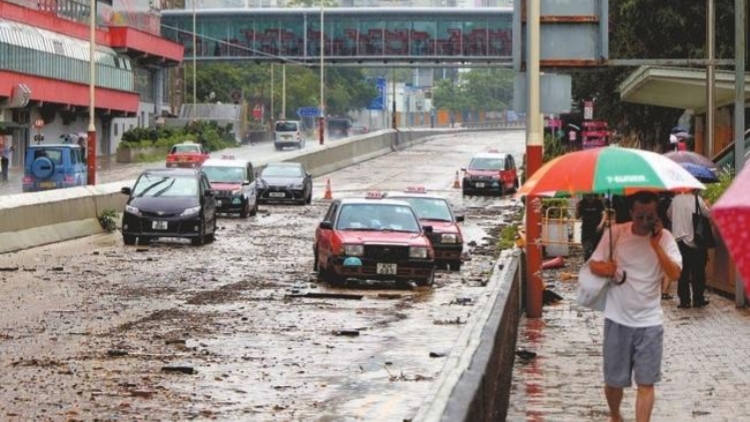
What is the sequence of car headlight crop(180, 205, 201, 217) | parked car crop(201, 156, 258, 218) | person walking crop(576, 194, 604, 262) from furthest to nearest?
parked car crop(201, 156, 258, 218), car headlight crop(180, 205, 201, 217), person walking crop(576, 194, 604, 262)

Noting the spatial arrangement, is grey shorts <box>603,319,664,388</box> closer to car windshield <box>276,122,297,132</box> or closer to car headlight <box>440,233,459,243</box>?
car headlight <box>440,233,459,243</box>

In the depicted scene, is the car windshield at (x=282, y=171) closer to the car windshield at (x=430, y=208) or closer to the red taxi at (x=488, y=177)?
the red taxi at (x=488, y=177)

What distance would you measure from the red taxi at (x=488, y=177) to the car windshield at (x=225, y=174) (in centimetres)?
1686

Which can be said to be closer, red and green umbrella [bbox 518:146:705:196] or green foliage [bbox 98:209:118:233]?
red and green umbrella [bbox 518:146:705:196]

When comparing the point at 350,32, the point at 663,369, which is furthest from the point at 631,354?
the point at 350,32

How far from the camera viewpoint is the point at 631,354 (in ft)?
36.1

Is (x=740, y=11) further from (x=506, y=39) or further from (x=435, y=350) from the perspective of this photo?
(x=506, y=39)

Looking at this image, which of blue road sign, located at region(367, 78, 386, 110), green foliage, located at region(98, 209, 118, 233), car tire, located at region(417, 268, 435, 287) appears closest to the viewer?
car tire, located at region(417, 268, 435, 287)

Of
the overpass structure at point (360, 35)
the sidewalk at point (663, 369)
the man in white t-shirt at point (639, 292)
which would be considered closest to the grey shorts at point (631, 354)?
the man in white t-shirt at point (639, 292)

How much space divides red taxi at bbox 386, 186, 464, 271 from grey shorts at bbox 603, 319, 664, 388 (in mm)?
17350

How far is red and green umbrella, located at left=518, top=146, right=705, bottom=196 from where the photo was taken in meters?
10.6

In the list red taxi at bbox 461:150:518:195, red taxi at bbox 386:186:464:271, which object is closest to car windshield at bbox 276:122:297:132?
red taxi at bbox 461:150:518:195

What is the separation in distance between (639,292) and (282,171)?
43997 mm

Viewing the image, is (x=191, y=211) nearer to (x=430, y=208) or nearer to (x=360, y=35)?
(x=430, y=208)
